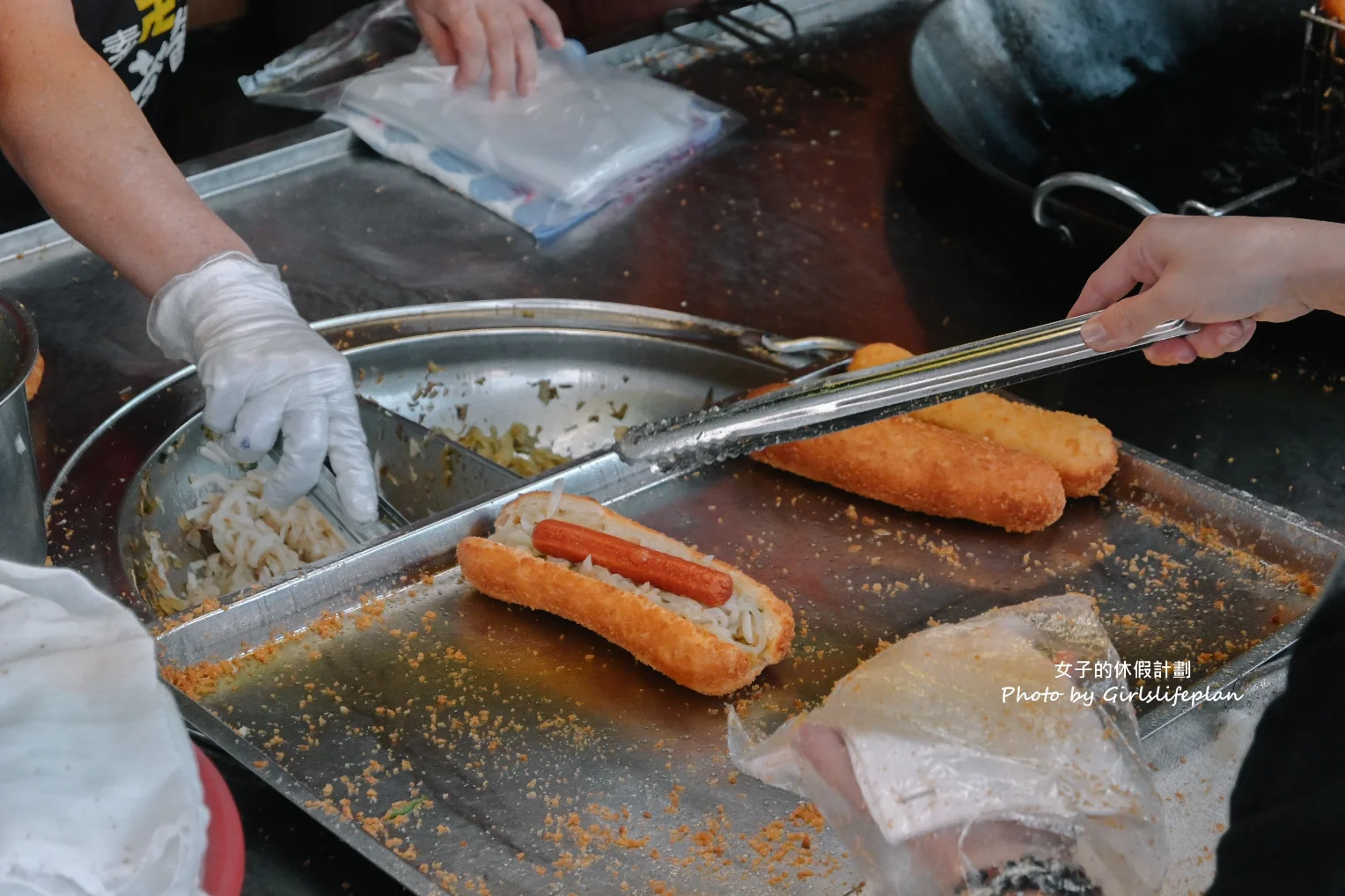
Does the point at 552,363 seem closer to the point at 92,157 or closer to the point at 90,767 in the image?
the point at 92,157

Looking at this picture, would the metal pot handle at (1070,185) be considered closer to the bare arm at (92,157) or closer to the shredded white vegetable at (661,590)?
the shredded white vegetable at (661,590)

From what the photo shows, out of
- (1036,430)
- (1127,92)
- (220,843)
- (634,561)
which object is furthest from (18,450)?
(1127,92)

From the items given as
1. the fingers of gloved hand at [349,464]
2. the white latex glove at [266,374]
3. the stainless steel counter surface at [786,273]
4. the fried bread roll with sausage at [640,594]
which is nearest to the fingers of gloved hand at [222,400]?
the white latex glove at [266,374]

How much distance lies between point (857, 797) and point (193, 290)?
1.55 metres

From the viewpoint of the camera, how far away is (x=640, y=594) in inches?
72.2

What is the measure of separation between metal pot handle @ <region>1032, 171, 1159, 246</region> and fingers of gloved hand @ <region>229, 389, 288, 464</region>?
146 cm

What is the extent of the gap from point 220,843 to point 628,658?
0.94 m

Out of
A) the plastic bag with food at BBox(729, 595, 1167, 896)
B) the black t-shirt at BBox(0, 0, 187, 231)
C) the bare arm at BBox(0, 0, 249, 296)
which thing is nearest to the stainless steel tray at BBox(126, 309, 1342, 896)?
the plastic bag with food at BBox(729, 595, 1167, 896)

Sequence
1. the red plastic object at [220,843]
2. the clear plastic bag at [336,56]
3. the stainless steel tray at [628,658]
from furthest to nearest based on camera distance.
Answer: the clear plastic bag at [336,56] → the stainless steel tray at [628,658] → the red plastic object at [220,843]

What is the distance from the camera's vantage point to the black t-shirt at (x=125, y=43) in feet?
9.77

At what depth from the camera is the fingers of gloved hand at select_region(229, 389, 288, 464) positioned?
2115 mm

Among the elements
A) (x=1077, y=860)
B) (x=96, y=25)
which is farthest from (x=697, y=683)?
(x=96, y=25)

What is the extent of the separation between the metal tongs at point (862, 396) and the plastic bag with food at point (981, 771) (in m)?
0.46

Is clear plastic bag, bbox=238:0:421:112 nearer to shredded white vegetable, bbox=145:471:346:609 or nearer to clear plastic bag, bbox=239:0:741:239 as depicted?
clear plastic bag, bbox=239:0:741:239
